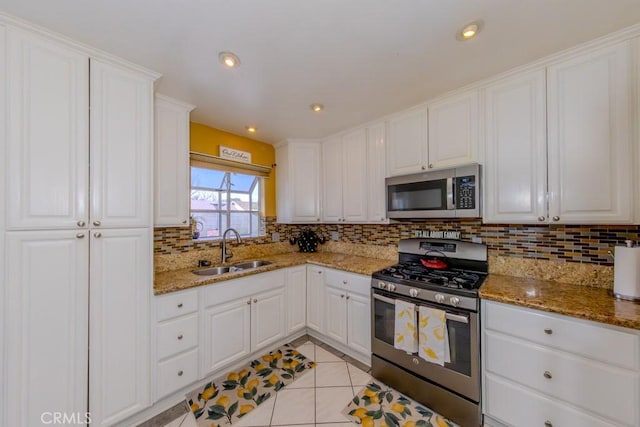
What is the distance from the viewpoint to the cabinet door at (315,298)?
260 cm

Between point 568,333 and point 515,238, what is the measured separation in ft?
2.73

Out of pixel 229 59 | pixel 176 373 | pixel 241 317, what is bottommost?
pixel 176 373

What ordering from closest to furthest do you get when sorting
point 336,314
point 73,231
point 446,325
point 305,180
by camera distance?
point 73,231
point 446,325
point 336,314
point 305,180

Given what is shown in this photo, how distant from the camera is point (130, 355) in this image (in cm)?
157

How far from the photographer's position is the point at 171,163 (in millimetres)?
2086

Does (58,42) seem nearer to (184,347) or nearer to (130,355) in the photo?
(130,355)

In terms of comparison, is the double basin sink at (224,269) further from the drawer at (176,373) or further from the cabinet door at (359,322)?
the cabinet door at (359,322)

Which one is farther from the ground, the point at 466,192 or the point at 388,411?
the point at 466,192

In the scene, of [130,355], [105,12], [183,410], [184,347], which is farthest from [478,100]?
[183,410]

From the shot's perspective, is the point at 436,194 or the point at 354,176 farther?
the point at 354,176

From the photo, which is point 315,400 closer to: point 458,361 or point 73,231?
point 458,361

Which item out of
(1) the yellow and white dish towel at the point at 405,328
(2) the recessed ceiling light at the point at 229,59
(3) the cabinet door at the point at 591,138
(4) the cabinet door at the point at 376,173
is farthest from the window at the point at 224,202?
(3) the cabinet door at the point at 591,138

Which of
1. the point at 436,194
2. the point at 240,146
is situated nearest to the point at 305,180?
the point at 240,146

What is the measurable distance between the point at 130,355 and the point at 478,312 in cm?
231
